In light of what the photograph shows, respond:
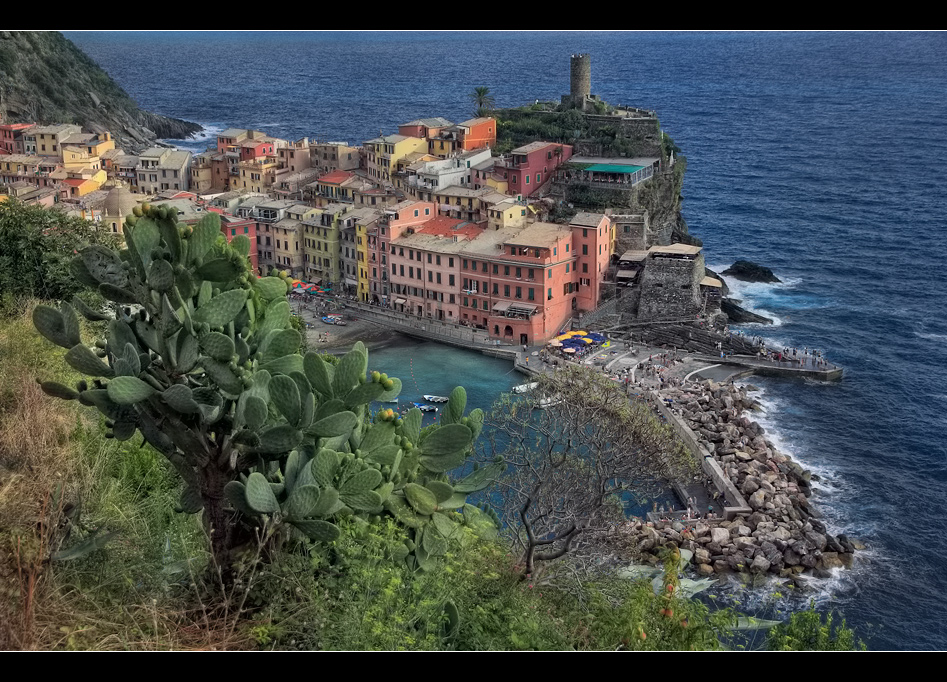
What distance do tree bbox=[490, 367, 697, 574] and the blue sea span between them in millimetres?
3073

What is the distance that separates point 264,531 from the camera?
8258 mm

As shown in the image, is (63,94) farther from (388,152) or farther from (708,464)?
(708,464)

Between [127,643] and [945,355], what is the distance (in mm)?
44461

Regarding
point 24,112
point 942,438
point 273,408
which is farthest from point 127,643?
point 24,112

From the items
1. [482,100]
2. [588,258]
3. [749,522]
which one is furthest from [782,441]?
[482,100]

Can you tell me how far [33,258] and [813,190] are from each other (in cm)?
6949

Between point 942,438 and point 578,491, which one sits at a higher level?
point 578,491

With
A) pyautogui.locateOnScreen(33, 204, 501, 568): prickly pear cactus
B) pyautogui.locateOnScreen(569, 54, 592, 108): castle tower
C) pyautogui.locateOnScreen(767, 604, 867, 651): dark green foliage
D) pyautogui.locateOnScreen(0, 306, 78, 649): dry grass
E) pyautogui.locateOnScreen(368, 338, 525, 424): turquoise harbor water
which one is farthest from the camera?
pyautogui.locateOnScreen(569, 54, 592, 108): castle tower

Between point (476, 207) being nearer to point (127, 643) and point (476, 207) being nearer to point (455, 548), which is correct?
point (455, 548)

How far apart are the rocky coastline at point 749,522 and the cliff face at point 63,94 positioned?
57325 millimetres

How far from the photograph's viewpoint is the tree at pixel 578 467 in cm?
1369

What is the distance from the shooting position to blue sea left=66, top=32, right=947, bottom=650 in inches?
1216

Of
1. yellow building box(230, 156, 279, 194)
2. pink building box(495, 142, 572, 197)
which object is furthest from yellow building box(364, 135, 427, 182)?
yellow building box(230, 156, 279, 194)

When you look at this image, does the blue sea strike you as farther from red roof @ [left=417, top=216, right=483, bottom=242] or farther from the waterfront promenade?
red roof @ [left=417, top=216, right=483, bottom=242]
